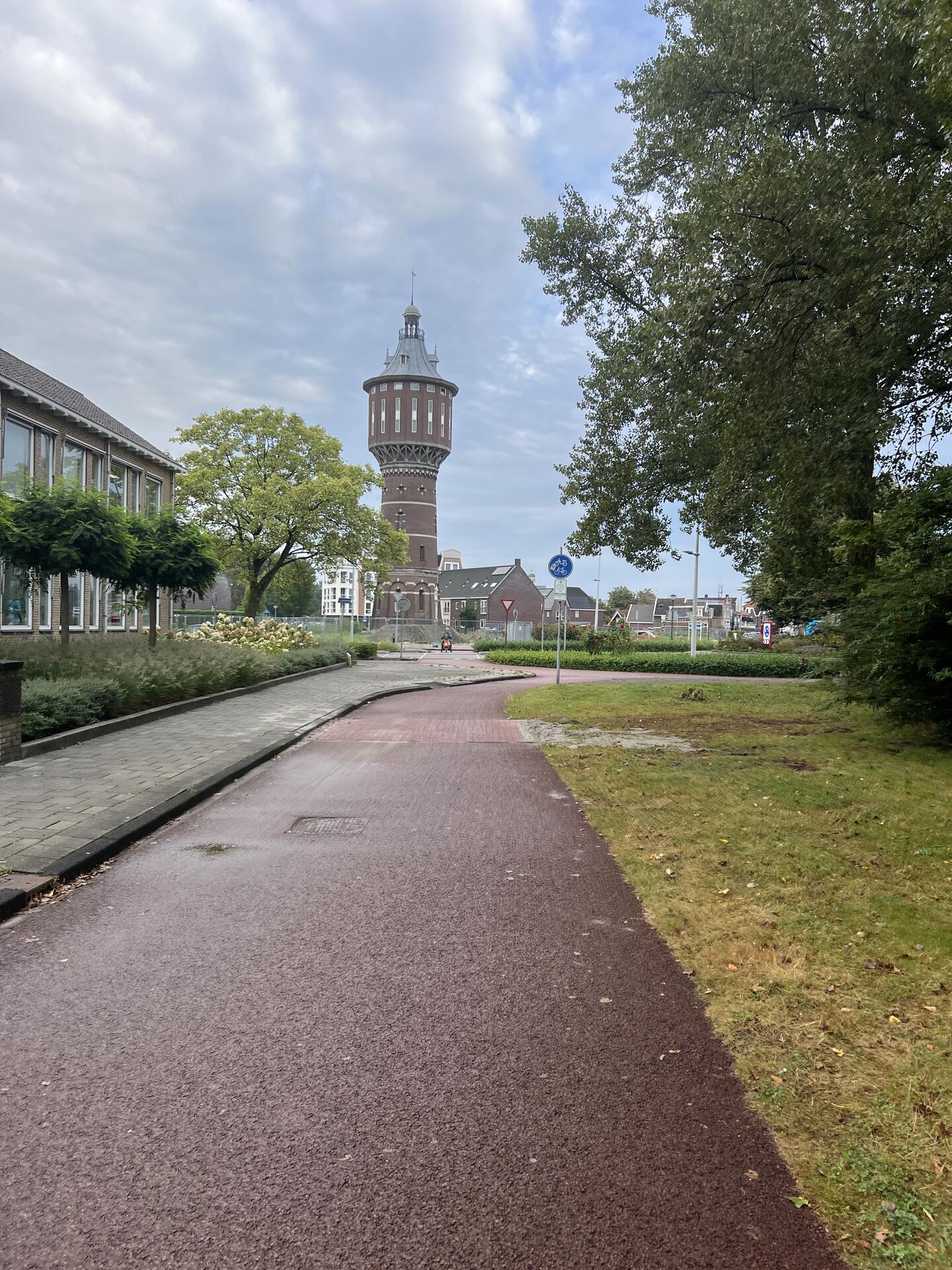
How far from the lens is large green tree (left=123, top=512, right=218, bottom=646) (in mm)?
18328

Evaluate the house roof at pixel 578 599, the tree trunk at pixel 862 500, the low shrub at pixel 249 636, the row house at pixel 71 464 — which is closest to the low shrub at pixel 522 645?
the low shrub at pixel 249 636

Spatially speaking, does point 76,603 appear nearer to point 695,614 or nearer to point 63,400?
point 63,400

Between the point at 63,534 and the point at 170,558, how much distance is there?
4.30 m

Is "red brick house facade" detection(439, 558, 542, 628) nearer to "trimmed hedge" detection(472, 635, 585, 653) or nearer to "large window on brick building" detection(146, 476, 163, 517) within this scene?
"trimmed hedge" detection(472, 635, 585, 653)

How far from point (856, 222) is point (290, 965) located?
30.4 ft

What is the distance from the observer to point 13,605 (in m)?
21.9

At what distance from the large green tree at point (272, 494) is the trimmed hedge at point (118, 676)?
16810 millimetres

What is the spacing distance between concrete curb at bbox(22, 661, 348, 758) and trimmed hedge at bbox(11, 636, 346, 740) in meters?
0.12

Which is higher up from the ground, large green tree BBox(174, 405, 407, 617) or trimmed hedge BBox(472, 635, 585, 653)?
large green tree BBox(174, 405, 407, 617)

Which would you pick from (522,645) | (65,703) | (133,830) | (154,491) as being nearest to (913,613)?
(133,830)

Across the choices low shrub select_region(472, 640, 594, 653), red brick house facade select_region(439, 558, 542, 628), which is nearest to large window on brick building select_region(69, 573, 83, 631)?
low shrub select_region(472, 640, 594, 653)

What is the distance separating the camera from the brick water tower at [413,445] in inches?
3201

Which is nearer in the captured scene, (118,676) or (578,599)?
(118,676)

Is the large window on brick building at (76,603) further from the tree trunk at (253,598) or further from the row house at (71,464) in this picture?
the tree trunk at (253,598)
